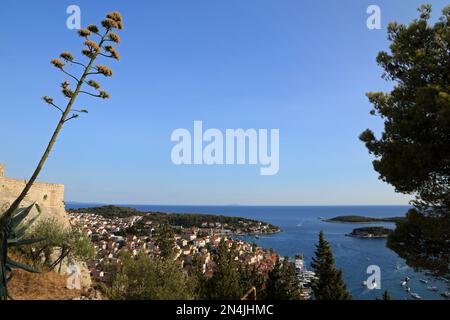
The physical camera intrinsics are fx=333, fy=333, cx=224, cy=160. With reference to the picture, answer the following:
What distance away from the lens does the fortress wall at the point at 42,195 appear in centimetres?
2109

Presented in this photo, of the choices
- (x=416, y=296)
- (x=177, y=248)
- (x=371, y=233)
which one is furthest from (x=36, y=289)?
(x=371, y=233)

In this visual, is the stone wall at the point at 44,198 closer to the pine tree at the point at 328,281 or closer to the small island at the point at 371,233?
the pine tree at the point at 328,281

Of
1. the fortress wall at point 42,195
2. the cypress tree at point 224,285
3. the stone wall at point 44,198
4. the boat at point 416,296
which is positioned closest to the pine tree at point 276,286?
the cypress tree at point 224,285

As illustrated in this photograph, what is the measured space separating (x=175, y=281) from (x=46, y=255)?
24.3 ft

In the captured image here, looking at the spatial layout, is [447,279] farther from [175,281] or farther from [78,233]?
[78,233]

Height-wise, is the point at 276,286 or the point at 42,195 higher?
the point at 42,195

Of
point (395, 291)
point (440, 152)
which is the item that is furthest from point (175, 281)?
point (395, 291)

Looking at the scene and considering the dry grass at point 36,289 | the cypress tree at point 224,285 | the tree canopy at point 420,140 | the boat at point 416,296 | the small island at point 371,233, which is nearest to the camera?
the tree canopy at point 420,140

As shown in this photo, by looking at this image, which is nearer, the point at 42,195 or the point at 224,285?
the point at 42,195

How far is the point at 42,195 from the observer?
25094mm

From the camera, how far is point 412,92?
38.6 feet

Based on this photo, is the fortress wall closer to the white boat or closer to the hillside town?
the hillside town

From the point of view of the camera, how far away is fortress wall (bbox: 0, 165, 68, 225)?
2109cm

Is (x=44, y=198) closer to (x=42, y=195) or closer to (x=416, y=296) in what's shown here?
(x=42, y=195)
